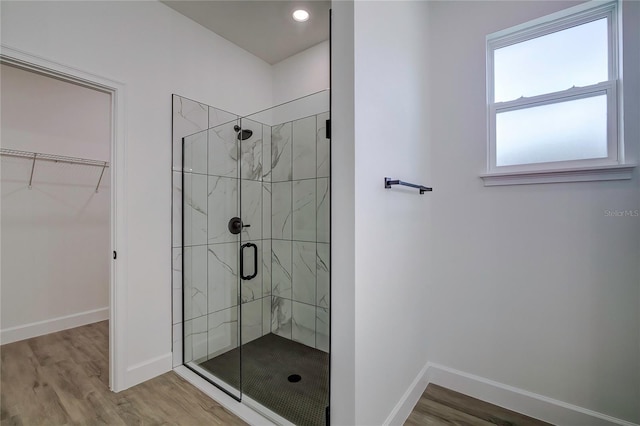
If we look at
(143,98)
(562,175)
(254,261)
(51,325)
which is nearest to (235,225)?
(254,261)

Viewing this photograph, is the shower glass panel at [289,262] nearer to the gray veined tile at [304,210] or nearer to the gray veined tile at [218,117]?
the gray veined tile at [304,210]

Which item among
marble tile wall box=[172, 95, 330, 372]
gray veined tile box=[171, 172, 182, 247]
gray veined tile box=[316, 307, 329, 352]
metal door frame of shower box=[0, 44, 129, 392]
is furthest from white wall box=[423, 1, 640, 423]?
metal door frame of shower box=[0, 44, 129, 392]

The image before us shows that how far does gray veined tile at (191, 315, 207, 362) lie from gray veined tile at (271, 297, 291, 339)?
1.82 feet

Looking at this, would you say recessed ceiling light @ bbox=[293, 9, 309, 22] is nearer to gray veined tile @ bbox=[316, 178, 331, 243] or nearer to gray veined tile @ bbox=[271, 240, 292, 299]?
gray veined tile @ bbox=[316, 178, 331, 243]

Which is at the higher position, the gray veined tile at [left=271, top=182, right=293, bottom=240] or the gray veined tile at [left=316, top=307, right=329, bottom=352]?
the gray veined tile at [left=271, top=182, right=293, bottom=240]

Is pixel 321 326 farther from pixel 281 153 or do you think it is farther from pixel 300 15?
pixel 300 15

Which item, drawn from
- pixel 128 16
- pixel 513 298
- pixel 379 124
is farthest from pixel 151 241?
pixel 513 298

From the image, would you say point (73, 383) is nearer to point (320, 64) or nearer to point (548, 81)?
point (320, 64)

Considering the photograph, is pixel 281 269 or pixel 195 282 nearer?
A: pixel 195 282

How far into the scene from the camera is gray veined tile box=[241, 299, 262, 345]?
222 centimetres

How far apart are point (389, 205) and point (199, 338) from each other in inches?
73.8

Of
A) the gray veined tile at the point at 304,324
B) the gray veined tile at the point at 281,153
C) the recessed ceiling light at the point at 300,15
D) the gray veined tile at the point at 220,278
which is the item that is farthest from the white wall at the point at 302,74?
the gray veined tile at the point at 304,324

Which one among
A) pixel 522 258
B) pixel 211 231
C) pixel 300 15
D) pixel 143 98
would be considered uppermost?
pixel 300 15

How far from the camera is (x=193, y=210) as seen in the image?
2281 mm
